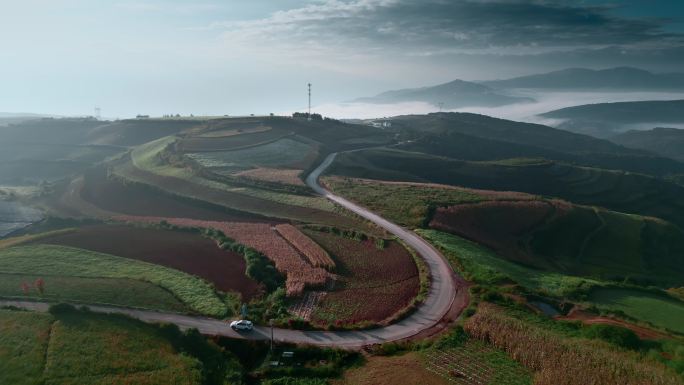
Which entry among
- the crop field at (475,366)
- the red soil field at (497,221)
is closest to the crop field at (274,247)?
the crop field at (475,366)

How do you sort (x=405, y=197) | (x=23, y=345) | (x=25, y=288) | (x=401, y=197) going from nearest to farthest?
1. (x=23, y=345)
2. (x=25, y=288)
3. (x=405, y=197)
4. (x=401, y=197)

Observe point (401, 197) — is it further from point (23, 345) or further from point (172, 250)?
point (23, 345)

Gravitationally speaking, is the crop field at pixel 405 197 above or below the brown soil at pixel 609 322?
above

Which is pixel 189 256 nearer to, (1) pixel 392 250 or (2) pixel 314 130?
(1) pixel 392 250

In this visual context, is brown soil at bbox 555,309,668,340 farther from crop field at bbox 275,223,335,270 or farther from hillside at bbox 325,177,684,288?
crop field at bbox 275,223,335,270

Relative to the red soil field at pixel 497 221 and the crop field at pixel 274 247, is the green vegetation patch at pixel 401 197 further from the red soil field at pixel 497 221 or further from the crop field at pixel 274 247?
the crop field at pixel 274 247

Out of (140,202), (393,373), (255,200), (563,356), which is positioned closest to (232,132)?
(140,202)

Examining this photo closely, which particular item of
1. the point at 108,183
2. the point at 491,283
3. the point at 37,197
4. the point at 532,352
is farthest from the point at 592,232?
the point at 37,197
